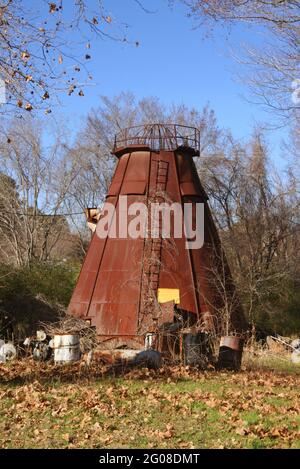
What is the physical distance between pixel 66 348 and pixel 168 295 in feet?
17.3

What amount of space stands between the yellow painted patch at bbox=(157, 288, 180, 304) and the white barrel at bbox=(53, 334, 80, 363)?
4775 mm

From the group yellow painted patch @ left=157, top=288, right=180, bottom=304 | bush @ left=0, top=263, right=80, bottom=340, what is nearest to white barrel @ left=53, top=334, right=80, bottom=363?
yellow painted patch @ left=157, top=288, right=180, bottom=304

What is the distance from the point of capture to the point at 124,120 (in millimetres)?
41125

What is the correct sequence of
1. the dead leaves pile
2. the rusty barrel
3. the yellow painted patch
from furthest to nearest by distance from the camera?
the yellow painted patch < the rusty barrel < the dead leaves pile

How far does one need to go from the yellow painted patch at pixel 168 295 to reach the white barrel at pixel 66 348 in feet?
15.7

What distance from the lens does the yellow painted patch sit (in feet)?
57.2

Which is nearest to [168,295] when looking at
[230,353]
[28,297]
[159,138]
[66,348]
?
[230,353]

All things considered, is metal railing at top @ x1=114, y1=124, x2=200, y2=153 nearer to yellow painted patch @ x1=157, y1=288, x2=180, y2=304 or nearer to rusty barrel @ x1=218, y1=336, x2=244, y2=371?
yellow painted patch @ x1=157, y1=288, x2=180, y2=304

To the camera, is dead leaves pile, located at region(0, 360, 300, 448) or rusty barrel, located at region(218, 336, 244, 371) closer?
dead leaves pile, located at region(0, 360, 300, 448)

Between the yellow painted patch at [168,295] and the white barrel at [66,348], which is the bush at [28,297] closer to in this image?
the yellow painted patch at [168,295]

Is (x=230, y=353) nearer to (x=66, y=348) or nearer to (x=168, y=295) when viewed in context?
(x=66, y=348)

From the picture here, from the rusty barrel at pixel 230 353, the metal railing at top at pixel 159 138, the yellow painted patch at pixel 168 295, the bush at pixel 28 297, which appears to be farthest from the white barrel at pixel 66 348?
the metal railing at top at pixel 159 138

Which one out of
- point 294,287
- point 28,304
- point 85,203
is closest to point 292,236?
point 294,287

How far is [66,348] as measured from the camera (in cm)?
1291
